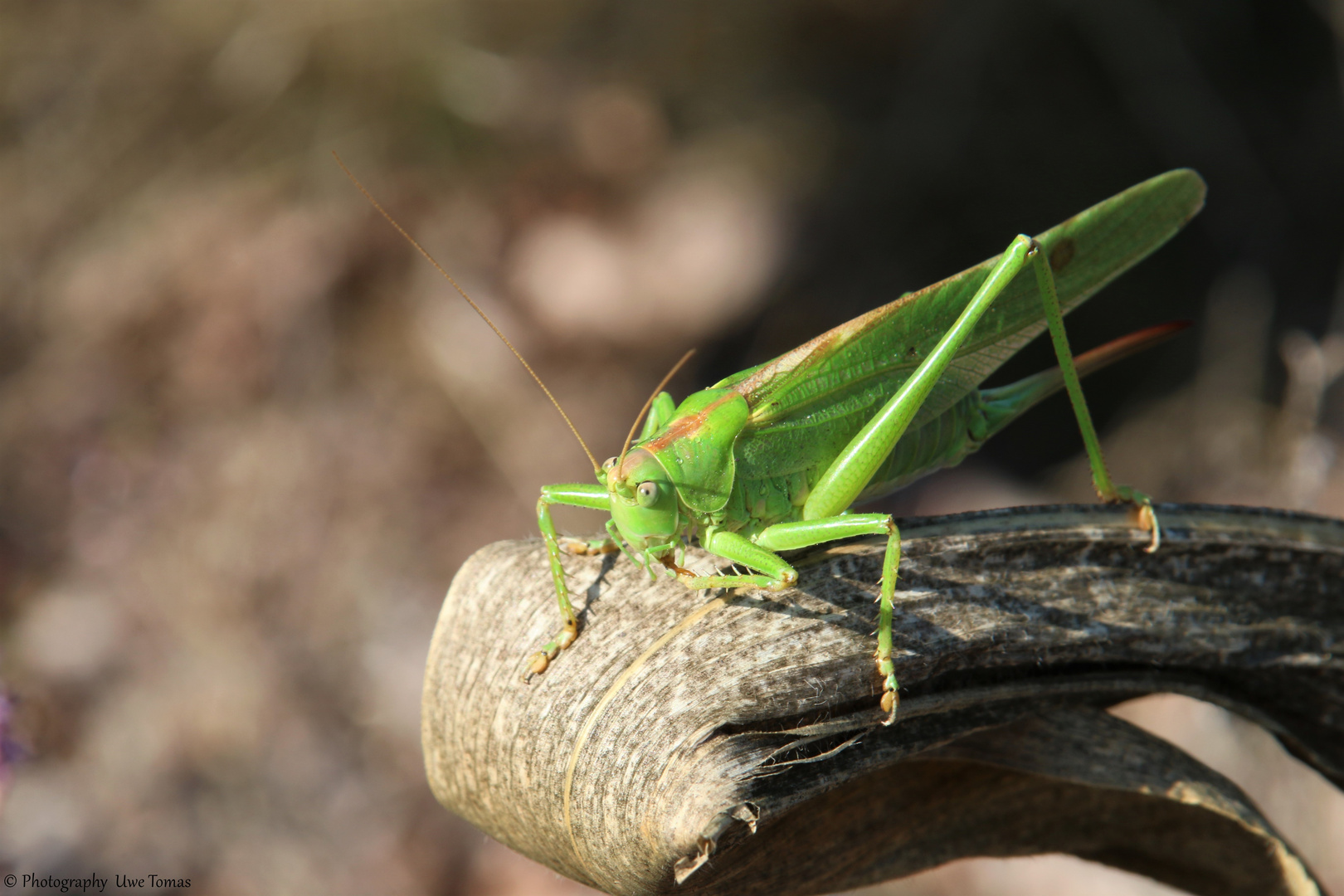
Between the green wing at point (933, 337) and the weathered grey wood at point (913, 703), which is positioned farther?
the green wing at point (933, 337)

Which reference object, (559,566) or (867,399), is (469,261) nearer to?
(867,399)

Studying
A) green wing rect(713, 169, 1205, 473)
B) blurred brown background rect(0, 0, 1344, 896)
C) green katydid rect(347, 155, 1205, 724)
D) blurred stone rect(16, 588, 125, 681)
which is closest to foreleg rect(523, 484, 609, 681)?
green katydid rect(347, 155, 1205, 724)

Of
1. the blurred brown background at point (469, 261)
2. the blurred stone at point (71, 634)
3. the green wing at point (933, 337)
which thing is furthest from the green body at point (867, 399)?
the blurred stone at point (71, 634)

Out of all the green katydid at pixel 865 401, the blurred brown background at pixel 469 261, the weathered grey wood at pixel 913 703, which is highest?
the blurred brown background at pixel 469 261

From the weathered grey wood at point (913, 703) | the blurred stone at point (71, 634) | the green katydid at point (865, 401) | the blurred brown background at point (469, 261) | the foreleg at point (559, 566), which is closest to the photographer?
the weathered grey wood at point (913, 703)

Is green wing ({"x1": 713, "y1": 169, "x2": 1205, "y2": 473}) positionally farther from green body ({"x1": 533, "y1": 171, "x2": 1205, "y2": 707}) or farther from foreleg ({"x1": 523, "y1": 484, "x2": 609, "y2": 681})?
foreleg ({"x1": 523, "y1": 484, "x2": 609, "y2": 681})

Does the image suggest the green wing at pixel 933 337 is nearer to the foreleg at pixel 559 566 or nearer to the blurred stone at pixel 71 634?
the foreleg at pixel 559 566
